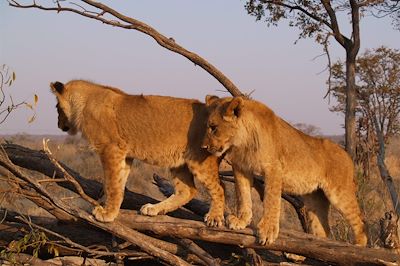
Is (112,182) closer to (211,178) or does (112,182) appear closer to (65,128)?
(211,178)

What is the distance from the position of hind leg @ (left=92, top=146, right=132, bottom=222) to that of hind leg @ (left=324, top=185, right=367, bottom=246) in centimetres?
225

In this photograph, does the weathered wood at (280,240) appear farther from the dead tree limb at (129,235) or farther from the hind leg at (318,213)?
the hind leg at (318,213)

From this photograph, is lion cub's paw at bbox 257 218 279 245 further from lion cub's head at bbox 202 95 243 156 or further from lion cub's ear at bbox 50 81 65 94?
lion cub's ear at bbox 50 81 65 94

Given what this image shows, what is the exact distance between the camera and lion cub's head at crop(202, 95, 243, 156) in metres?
6.25

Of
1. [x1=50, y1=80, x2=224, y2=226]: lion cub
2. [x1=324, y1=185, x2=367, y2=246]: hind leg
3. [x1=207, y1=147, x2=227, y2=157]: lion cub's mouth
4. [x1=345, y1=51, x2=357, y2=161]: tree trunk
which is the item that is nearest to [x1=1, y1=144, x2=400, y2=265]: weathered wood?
[x1=50, y1=80, x2=224, y2=226]: lion cub

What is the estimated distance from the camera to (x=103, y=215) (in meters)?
6.08

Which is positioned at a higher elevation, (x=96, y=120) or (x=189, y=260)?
(x=96, y=120)

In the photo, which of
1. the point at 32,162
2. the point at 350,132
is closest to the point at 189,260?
the point at 32,162

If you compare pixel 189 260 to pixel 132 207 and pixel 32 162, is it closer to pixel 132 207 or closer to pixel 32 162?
pixel 132 207

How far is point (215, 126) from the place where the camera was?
6277 mm

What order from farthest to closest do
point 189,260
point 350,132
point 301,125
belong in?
point 301,125 → point 350,132 → point 189,260

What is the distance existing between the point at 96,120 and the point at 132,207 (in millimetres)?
1322

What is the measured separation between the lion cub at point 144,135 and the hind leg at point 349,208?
1.27 m

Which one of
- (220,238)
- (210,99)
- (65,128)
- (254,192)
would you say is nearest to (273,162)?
(220,238)
